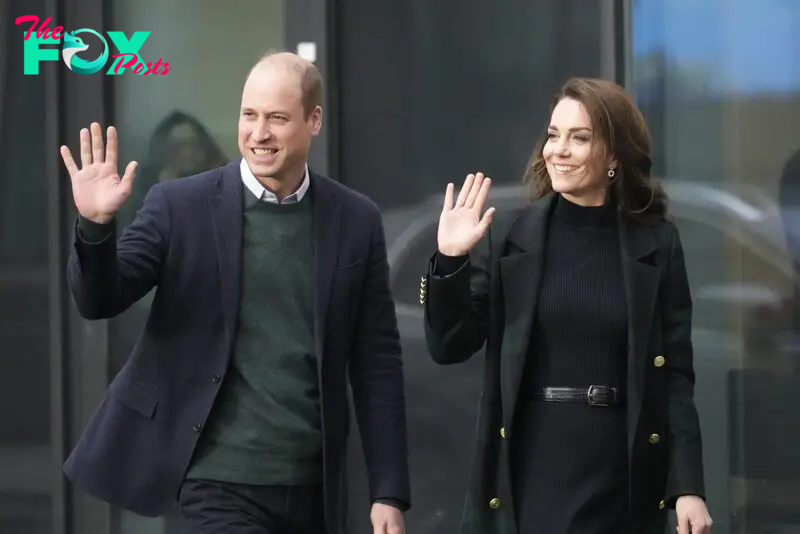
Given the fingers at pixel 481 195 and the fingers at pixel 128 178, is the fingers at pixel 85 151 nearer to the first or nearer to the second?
the fingers at pixel 128 178

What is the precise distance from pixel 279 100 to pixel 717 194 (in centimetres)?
280

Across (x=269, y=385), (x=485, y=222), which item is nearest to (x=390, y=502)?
(x=269, y=385)

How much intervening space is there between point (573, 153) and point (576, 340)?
0.52m

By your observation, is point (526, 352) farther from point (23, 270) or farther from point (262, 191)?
point (23, 270)

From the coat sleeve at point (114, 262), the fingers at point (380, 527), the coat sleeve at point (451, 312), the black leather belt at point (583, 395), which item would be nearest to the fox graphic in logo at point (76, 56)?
the coat sleeve at point (114, 262)

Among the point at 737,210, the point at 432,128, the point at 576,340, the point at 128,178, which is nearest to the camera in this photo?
the point at 128,178

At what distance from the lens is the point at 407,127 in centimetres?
653

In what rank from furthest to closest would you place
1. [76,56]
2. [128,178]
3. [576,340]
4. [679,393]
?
[76,56], [679,393], [576,340], [128,178]

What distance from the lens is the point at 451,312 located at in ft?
13.1

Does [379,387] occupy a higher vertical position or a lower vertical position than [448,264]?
lower

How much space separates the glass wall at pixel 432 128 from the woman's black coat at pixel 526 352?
7.23ft

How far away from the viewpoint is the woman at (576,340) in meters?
4.05

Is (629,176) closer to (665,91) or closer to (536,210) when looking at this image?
(536,210)

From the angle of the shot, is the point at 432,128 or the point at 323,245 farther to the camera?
the point at 432,128
